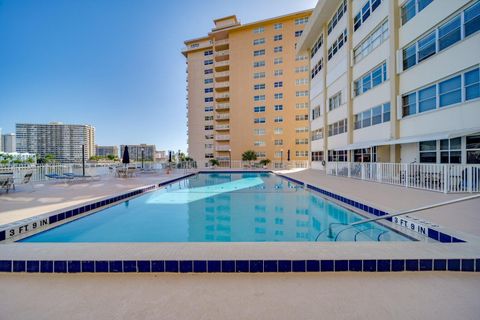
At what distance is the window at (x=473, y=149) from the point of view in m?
7.92

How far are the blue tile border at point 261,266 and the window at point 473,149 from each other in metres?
7.80

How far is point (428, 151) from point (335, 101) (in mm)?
9181

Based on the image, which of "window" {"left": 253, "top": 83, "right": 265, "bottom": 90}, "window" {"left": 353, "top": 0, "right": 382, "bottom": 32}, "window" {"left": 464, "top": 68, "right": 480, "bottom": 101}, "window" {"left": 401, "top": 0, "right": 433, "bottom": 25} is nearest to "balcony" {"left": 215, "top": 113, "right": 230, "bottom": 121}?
"window" {"left": 253, "top": 83, "right": 265, "bottom": 90}

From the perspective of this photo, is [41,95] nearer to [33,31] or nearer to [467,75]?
[33,31]

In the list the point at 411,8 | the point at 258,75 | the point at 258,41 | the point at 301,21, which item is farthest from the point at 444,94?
the point at 258,41

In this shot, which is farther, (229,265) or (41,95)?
(41,95)

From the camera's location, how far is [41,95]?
33312 mm

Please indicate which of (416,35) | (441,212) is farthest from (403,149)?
(441,212)

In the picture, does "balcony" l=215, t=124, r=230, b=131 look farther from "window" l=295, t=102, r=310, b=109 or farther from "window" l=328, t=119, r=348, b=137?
"window" l=328, t=119, r=348, b=137

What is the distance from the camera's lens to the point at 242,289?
2.24 meters

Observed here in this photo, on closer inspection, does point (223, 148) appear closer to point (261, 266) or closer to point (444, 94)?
point (444, 94)

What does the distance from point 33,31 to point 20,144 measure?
224 feet

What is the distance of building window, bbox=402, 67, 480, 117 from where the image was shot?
26.0 feet

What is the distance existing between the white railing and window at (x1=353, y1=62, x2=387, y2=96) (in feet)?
16.1
